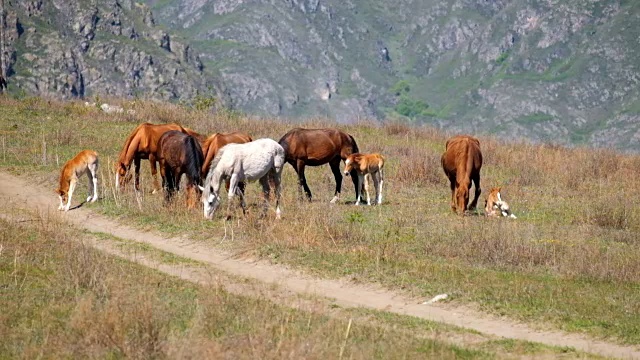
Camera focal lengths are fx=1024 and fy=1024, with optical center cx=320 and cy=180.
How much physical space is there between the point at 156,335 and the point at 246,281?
440 cm

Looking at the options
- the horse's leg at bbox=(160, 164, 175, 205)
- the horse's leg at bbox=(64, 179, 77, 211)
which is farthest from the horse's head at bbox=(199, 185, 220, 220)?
the horse's leg at bbox=(64, 179, 77, 211)

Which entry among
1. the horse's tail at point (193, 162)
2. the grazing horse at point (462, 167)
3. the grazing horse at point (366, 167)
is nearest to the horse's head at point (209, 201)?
the horse's tail at point (193, 162)

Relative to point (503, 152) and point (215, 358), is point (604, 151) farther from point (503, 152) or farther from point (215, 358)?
point (215, 358)

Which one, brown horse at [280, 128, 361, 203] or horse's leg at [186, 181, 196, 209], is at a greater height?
brown horse at [280, 128, 361, 203]

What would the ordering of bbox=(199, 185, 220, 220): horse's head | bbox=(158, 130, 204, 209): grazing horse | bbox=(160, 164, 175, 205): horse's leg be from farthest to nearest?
bbox=(160, 164, 175, 205): horse's leg → bbox=(158, 130, 204, 209): grazing horse → bbox=(199, 185, 220, 220): horse's head

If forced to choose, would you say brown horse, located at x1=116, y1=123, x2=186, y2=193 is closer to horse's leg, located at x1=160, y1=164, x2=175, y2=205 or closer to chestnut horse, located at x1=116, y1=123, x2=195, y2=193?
chestnut horse, located at x1=116, y1=123, x2=195, y2=193

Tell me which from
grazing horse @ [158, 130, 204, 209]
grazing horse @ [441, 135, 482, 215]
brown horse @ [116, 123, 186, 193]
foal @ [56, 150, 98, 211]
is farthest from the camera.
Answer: brown horse @ [116, 123, 186, 193]

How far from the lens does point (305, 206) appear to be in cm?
2120

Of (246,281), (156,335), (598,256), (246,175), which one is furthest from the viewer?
(246,175)

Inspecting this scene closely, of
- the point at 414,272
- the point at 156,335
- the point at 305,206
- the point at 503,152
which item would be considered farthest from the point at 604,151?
the point at 156,335

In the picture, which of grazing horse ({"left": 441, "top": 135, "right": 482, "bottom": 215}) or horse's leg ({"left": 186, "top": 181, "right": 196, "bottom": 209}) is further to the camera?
grazing horse ({"left": 441, "top": 135, "right": 482, "bottom": 215})

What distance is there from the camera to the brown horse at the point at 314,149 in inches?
982

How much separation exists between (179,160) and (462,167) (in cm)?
634

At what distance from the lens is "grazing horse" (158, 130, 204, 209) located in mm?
21828
